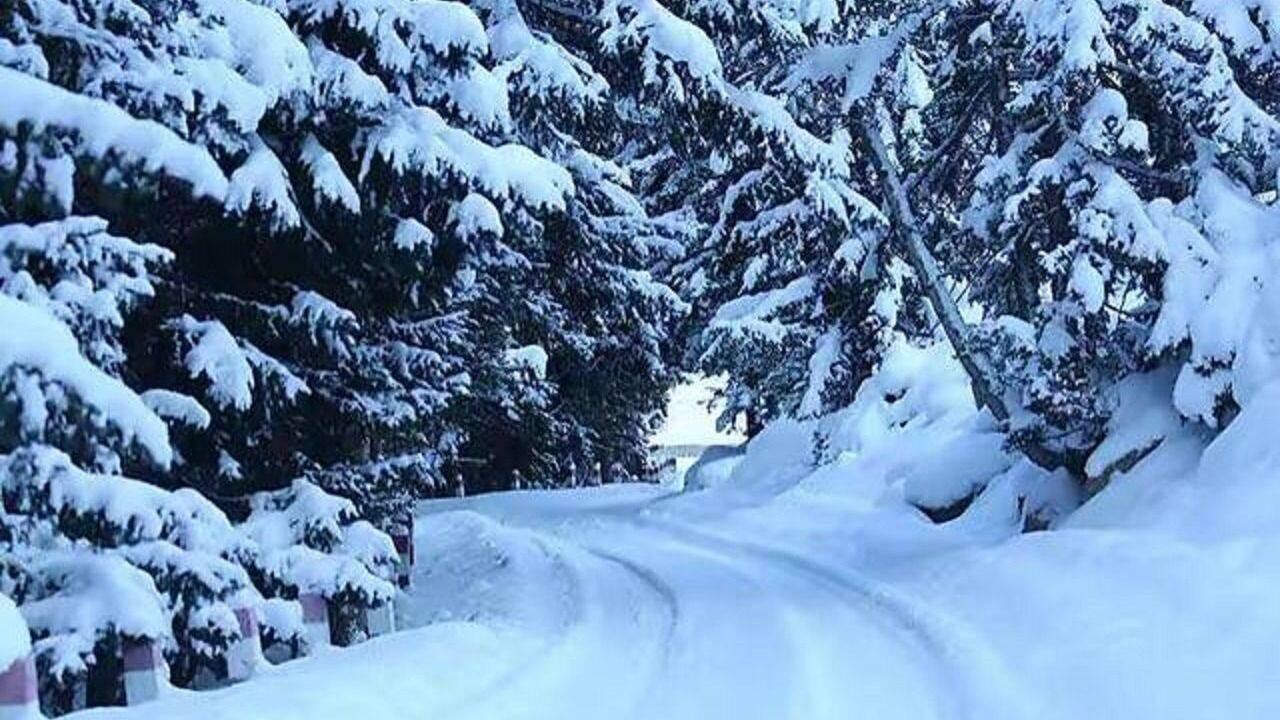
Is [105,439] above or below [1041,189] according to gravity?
below

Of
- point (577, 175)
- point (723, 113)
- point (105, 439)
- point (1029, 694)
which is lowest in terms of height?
point (1029, 694)

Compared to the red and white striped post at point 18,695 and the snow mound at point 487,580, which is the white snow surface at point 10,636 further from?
the snow mound at point 487,580

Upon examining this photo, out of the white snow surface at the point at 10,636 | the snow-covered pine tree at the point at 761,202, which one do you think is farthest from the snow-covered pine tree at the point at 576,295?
the white snow surface at the point at 10,636

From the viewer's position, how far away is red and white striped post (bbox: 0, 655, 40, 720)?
18.1 feet

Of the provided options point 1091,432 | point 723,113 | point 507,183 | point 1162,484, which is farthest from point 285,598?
point 1091,432

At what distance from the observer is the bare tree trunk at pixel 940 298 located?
43.9 feet

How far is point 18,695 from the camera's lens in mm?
5555

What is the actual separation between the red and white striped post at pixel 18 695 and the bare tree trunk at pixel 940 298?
9.65 m

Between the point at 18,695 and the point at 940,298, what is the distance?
10295 millimetres

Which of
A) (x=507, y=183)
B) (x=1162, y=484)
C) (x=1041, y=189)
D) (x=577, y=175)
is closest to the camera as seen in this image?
(x=507, y=183)

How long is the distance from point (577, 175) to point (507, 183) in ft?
26.6

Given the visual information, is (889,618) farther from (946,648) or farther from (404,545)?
(404,545)

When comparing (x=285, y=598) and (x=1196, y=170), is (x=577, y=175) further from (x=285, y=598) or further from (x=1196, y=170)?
(x=285, y=598)

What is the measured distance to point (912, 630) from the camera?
8977 mm
